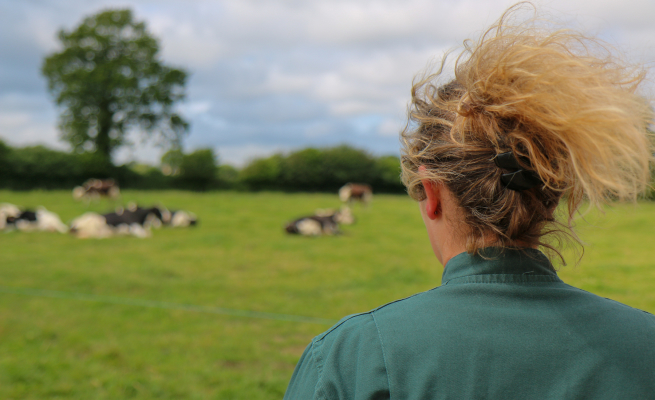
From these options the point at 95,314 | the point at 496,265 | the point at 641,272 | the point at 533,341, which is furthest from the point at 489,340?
the point at 95,314

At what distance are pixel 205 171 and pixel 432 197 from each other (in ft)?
129

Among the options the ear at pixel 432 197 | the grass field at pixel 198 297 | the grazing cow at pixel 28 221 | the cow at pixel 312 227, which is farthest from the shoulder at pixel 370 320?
the grazing cow at pixel 28 221

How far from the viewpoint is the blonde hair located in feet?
3.56

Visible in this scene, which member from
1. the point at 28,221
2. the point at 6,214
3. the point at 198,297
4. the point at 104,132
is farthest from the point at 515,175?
the point at 104,132

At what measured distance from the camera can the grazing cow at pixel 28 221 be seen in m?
14.1

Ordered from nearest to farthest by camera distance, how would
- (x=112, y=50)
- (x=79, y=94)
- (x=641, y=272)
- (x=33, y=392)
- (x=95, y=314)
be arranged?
(x=33, y=392) < (x=641, y=272) < (x=95, y=314) < (x=79, y=94) < (x=112, y=50)

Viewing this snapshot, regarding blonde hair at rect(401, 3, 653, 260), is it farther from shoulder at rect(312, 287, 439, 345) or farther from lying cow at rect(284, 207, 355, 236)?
lying cow at rect(284, 207, 355, 236)

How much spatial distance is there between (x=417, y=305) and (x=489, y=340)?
16 centimetres

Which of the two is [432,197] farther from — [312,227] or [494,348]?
[312,227]

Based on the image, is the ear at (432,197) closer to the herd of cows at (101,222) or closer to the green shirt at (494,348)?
the green shirt at (494,348)

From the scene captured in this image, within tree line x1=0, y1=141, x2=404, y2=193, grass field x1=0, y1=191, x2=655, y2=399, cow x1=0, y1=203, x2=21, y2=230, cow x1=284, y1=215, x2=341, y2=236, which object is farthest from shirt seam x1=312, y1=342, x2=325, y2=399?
tree line x1=0, y1=141, x2=404, y2=193

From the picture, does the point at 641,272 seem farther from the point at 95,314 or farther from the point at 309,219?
the point at 309,219

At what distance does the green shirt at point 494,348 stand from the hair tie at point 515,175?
0.70 feet

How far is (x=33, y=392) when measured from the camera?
4.04 meters
